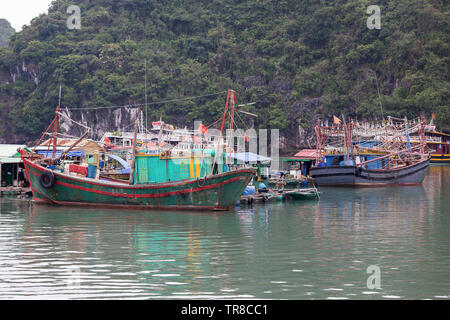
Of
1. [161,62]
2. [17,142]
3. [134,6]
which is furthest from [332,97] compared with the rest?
[17,142]

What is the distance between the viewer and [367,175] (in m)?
46.8

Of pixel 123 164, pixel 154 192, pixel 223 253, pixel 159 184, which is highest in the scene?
pixel 123 164

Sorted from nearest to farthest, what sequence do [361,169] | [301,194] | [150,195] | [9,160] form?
[150,195] < [301,194] < [9,160] < [361,169]

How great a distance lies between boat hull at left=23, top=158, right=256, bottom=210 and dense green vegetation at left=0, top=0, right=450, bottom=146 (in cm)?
6561

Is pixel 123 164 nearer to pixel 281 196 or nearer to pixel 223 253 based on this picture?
pixel 281 196

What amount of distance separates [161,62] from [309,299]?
325 ft

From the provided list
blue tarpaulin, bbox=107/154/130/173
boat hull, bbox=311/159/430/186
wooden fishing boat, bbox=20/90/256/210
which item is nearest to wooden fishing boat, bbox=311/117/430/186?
boat hull, bbox=311/159/430/186

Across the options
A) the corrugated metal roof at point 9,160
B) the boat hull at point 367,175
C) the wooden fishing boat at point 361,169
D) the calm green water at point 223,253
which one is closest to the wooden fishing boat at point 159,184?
the calm green water at point 223,253

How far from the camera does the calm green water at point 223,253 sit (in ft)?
45.1

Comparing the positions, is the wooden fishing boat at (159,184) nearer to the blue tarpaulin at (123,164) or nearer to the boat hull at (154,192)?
the boat hull at (154,192)

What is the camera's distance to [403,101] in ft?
294

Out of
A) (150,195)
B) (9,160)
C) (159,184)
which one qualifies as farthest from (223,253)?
(9,160)

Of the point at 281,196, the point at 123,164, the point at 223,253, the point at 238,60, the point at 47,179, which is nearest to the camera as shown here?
the point at 223,253

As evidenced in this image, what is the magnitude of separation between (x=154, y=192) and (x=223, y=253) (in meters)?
10.9
